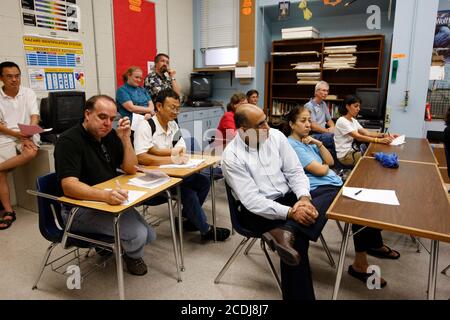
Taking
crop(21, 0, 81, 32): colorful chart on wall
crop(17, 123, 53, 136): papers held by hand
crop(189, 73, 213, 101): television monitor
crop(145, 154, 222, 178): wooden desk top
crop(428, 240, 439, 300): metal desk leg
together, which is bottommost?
crop(428, 240, 439, 300): metal desk leg

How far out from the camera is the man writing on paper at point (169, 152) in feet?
8.83

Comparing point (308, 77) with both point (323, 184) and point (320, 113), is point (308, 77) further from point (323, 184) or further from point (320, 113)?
point (323, 184)

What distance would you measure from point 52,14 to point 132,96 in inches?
50.5

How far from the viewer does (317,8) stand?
5.65 metres

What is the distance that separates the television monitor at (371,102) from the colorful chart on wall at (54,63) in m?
4.01

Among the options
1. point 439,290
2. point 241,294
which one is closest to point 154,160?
point 241,294

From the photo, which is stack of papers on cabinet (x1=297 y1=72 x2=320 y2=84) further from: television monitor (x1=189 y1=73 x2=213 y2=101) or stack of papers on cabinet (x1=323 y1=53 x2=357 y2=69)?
television monitor (x1=189 y1=73 x2=213 y2=101)

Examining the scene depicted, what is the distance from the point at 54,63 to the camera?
399 cm

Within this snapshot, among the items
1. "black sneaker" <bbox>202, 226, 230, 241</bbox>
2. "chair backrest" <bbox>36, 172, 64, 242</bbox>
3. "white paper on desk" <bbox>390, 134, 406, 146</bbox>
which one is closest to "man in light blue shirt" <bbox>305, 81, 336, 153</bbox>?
"white paper on desk" <bbox>390, 134, 406, 146</bbox>

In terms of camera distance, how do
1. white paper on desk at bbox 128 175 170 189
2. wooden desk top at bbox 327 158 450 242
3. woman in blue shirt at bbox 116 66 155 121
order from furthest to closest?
woman in blue shirt at bbox 116 66 155 121 < white paper on desk at bbox 128 175 170 189 < wooden desk top at bbox 327 158 450 242

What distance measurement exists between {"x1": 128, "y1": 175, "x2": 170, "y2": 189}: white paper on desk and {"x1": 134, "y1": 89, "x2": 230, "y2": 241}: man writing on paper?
37cm

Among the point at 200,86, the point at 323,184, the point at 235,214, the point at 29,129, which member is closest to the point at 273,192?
the point at 235,214

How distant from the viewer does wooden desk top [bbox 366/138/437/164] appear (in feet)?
9.37

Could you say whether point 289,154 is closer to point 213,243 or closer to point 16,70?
point 213,243
